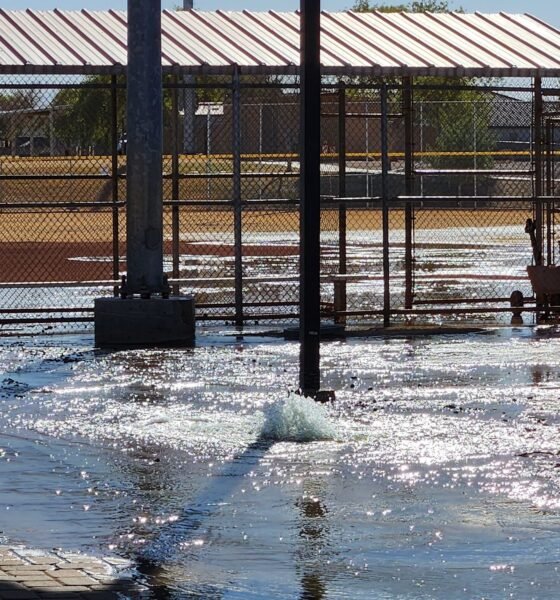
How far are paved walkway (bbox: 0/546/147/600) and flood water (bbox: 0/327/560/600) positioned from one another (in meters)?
0.15

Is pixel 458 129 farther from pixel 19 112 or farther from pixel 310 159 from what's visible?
pixel 310 159

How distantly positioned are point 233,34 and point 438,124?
24027mm

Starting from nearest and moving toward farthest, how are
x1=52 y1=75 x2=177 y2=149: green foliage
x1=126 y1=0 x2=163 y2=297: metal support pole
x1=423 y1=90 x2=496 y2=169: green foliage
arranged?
x1=126 y1=0 x2=163 y2=297: metal support pole
x1=52 y1=75 x2=177 y2=149: green foliage
x1=423 y1=90 x2=496 y2=169: green foliage

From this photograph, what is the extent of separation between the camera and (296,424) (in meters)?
10.8

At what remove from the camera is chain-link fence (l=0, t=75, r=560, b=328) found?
17750 mm

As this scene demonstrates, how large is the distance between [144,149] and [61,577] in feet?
31.4

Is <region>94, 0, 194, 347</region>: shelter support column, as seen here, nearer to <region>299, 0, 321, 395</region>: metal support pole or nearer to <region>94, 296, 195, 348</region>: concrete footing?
<region>94, 296, 195, 348</region>: concrete footing

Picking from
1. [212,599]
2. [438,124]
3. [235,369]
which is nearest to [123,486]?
[212,599]

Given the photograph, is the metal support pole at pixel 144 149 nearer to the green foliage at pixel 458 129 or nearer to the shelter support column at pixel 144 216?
the shelter support column at pixel 144 216

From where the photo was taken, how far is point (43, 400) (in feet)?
40.7

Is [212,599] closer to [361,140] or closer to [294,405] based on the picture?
[294,405]

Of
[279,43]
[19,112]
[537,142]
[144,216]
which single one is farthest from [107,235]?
[144,216]

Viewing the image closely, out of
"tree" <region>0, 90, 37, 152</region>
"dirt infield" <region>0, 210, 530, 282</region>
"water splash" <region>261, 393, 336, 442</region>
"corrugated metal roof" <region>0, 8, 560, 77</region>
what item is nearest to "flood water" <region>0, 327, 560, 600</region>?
"water splash" <region>261, 393, 336, 442</region>

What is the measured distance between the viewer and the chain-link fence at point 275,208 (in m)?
17.8
